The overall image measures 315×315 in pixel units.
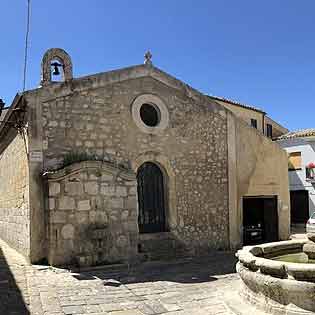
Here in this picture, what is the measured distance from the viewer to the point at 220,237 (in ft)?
40.1

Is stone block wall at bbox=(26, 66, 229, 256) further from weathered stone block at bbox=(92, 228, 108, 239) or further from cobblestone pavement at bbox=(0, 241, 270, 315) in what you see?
cobblestone pavement at bbox=(0, 241, 270, 315)

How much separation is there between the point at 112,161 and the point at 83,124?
1.24 metres

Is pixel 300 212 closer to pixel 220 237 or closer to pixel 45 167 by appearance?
pixel 220 237

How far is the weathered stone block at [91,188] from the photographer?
972 cm

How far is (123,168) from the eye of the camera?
10406 mm

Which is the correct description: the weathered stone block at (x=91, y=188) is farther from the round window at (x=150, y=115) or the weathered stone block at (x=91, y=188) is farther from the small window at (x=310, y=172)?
the small window at (x=310, y=172)

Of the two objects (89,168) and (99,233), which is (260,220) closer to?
(99,233)

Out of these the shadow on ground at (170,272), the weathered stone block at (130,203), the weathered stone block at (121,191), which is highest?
the weathered stone block at (121,191)

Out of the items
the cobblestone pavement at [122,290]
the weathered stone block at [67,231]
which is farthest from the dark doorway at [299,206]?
the weathered stone block at [67,231]

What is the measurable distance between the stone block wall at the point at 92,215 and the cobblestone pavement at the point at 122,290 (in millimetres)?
561

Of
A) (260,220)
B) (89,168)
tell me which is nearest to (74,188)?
(89,168)

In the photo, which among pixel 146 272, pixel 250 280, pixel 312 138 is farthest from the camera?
pixel 312 138

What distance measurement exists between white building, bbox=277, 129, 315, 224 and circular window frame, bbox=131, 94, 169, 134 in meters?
15.6

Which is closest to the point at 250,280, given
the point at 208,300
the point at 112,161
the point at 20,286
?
the point at 208,300
